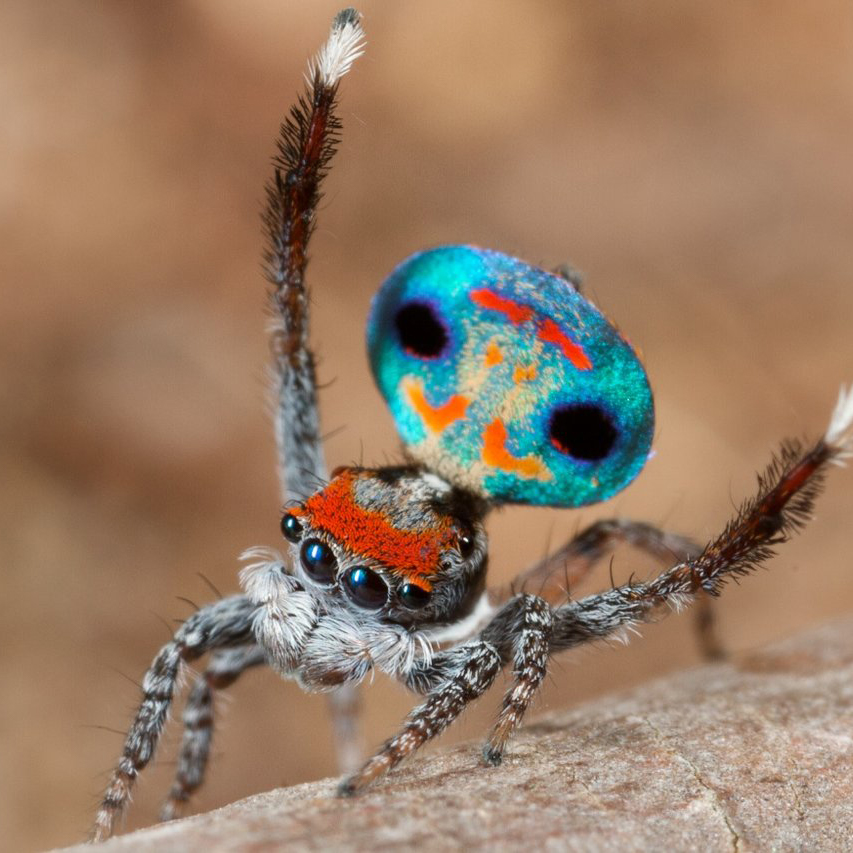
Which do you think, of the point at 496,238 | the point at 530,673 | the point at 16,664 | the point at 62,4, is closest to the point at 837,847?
the point at 530,673

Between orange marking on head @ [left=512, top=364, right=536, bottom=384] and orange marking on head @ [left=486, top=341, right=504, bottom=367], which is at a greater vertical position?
orange marking on head @ [left=486, top=341, right=504, bottom=367]

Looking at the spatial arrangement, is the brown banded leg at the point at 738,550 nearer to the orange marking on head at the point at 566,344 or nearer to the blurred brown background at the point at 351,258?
the orange marking on head at the point at 566,344

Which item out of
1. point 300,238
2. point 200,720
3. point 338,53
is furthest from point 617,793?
point 338,53

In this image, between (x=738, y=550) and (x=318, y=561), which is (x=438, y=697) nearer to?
(x=318, y=561)

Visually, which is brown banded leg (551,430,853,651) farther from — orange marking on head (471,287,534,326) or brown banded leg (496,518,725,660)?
orange marking on head (471,287,534,326)

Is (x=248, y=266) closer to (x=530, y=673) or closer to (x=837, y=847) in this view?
(x=530, y=673)

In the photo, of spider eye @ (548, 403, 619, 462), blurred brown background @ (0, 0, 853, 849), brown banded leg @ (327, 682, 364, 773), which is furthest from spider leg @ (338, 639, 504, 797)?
blurred brown background @ (0, 0, 853, 849)
